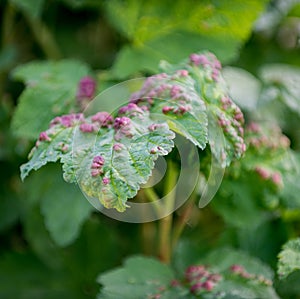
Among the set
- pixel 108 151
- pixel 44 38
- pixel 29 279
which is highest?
pixel 108 151

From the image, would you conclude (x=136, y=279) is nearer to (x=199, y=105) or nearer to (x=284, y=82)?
(x=199, y=105)

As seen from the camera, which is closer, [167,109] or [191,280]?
[167,109]

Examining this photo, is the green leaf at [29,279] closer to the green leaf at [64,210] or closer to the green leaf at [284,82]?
the green leaf at [64,210]

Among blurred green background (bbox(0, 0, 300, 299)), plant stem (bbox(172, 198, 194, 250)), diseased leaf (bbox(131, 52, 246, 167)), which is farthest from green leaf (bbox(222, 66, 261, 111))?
diseased leaf (bbox(131, 52, 246, 167))

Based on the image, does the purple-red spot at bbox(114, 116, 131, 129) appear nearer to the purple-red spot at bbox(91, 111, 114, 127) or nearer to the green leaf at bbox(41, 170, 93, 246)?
the purple-red spot at bbox(91, 111, 114, 127)

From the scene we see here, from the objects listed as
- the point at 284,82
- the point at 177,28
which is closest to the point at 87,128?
the point at 177,28

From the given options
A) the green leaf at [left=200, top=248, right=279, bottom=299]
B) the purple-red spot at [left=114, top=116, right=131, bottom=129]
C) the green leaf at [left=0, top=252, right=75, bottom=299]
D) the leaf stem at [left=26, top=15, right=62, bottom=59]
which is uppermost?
the purple-red spot at [left=114, top=116, right=131, bottom=129]
